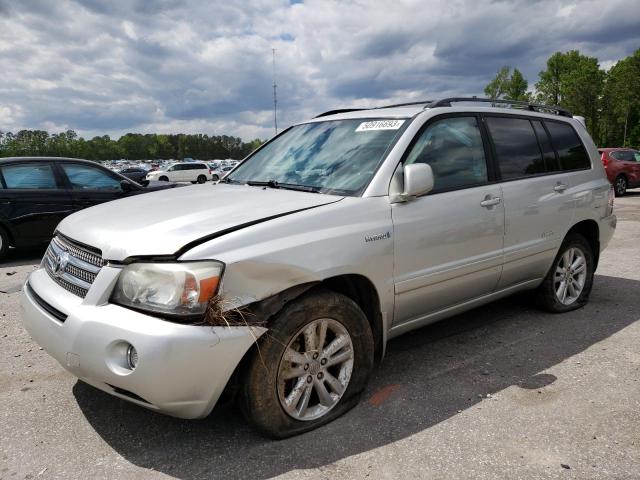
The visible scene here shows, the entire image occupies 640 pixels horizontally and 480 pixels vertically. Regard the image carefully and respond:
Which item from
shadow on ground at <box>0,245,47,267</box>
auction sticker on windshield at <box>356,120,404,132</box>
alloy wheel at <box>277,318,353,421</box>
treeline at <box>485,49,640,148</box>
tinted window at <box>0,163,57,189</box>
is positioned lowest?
shadow on ground at <box>0,245,47,267</box>

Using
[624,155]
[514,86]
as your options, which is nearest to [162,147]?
[514,86]

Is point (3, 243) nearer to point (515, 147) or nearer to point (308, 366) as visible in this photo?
point (308, 366)

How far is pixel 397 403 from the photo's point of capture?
3.09 meters

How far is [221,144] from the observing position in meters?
156

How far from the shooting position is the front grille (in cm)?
261

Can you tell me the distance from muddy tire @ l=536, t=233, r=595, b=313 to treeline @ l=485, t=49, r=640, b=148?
177ft

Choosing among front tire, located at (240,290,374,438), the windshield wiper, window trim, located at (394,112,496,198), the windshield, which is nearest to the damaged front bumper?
front tire, located at (240,290,374,438)

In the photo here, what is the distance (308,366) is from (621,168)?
1870cm

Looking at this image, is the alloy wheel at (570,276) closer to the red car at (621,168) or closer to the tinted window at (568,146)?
the tinted window at (568,146)

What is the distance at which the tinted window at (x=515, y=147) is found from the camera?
13.0 ft

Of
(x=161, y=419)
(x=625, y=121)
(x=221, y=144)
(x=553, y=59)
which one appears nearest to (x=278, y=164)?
(x=161, y=419)

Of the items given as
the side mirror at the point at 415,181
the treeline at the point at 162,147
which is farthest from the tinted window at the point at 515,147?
the treeline at the point at 162,147

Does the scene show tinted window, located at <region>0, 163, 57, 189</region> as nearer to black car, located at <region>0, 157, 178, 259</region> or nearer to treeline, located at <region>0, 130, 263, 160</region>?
black car, located at <region>0, 157, 178, 259</region>

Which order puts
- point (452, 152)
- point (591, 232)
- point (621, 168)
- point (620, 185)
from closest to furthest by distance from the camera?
point (452, 152)
point (591, 232)
point (621, 168)
point (620, 185)
